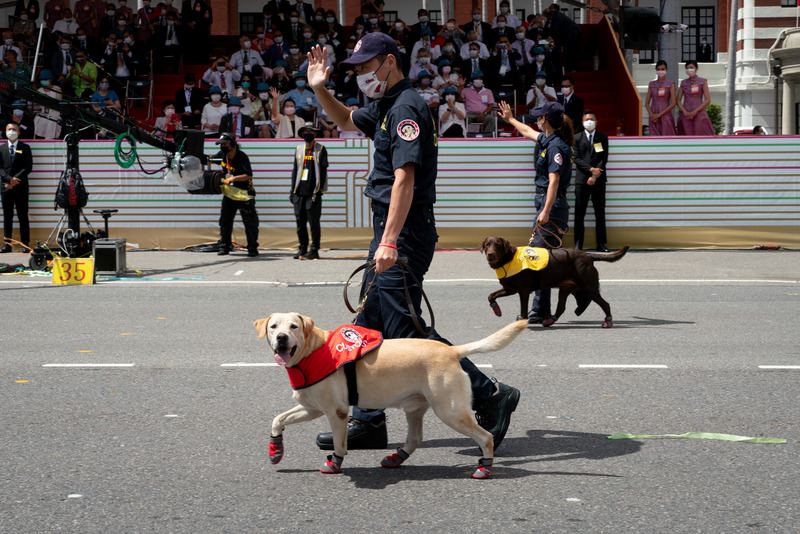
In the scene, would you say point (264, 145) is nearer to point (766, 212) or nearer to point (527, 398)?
point (766, 212)

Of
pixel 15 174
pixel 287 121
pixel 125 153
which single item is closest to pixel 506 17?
pixel 287 121

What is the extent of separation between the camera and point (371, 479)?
4.79m

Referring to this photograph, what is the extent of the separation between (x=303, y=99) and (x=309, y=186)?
4744mm

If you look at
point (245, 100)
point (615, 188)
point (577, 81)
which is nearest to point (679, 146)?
point (615, 188)

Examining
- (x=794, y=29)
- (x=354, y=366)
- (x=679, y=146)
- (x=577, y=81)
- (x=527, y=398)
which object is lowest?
(x=527, y=398)

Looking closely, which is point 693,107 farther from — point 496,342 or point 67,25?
point 496,342

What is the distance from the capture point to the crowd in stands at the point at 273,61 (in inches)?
774

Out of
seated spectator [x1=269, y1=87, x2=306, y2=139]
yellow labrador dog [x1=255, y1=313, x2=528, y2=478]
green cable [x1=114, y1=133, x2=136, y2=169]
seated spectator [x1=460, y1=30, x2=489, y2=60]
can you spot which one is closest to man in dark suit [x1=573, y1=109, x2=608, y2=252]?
seated spectator [x1=269, y1=87, x2=306, y2=139]

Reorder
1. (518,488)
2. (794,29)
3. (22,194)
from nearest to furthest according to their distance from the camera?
(518,488) → (22,194) → (794,29)

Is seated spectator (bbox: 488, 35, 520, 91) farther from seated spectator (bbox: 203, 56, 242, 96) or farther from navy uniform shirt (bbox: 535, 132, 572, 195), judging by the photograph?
navy uniform shirt (bbox: 535, 132, 572, 195)

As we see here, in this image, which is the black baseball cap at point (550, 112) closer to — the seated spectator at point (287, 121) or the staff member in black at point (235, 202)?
the staff member in black at point (235, 202)

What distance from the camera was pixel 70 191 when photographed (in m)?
13.7

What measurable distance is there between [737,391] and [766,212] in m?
11.2

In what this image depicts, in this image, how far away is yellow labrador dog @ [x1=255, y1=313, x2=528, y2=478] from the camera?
462 centimetres
